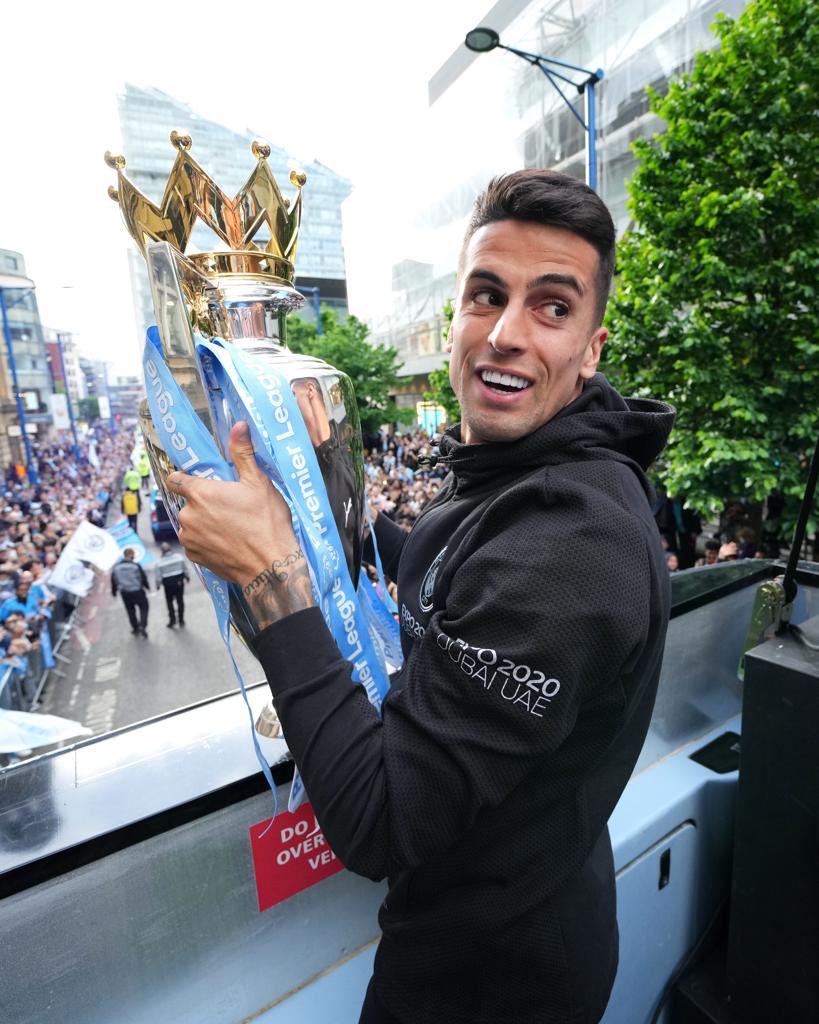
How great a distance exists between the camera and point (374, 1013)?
1133 millimetres

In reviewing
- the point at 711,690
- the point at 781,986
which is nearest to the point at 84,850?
the point at 781,986

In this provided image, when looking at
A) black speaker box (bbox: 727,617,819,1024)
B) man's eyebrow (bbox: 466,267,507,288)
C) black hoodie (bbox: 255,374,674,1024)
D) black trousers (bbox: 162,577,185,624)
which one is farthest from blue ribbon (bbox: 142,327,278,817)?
black trousers (bbox: 162,577,185,624)

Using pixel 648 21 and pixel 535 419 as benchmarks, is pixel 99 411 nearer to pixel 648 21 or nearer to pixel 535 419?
pixel 648 21

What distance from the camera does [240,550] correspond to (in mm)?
909

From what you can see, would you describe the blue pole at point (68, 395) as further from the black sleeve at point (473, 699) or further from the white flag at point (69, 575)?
the black sleeve at point (473, 699)

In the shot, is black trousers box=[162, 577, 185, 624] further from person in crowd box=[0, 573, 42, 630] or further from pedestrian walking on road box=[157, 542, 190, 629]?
person in crowd box=[0, 573, 42, 630]

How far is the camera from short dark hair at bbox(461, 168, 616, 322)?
1050mm

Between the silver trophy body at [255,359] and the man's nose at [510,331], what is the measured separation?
37cm

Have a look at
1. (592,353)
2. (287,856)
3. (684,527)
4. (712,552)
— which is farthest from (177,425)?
(684,527)

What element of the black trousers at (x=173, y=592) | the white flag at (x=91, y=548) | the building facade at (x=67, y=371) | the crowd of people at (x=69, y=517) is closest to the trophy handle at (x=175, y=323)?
the crowd of people at (x=69, y=517)

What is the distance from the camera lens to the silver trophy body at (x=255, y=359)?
0.99 m

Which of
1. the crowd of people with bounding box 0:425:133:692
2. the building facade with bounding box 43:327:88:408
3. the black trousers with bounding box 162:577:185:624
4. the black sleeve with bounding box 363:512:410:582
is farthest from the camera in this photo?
the building facade with bounding box 43:327:88:408

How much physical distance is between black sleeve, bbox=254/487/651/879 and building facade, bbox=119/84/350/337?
72cm

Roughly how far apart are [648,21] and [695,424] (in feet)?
46.2
